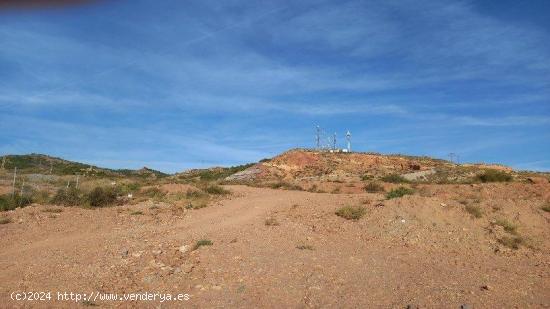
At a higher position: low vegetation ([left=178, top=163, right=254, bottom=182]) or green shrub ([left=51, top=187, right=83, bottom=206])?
low vegetation ([left=178, top=163, right=254, bottom=182])

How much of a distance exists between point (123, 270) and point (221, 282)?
7.51 feet

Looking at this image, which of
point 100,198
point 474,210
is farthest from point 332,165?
point 474,210

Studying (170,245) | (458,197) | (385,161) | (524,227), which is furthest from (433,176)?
(170,245)

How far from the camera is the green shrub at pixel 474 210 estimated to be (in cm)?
1456

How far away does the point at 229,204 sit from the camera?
21.3 metres

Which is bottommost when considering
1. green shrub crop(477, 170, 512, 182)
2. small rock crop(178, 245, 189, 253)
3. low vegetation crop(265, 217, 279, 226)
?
small rock crop(178, 245, 189, 253)

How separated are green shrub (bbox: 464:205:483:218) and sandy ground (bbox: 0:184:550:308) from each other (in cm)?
20

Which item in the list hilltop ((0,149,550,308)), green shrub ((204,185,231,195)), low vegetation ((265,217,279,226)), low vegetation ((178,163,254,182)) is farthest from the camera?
low vegetation ((178,163,254,182))

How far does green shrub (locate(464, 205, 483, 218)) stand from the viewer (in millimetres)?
14565

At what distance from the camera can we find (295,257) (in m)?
11.1

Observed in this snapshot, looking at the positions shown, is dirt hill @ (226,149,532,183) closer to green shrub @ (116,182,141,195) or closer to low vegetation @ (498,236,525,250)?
green shrub @ (116,182,141,195)

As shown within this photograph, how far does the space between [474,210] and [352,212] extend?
144 inches

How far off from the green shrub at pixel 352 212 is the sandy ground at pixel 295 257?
0.39 m

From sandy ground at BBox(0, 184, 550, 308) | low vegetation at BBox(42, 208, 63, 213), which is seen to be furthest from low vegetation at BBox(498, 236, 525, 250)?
low vegetation at BBox(42, 208, 63, 213)
